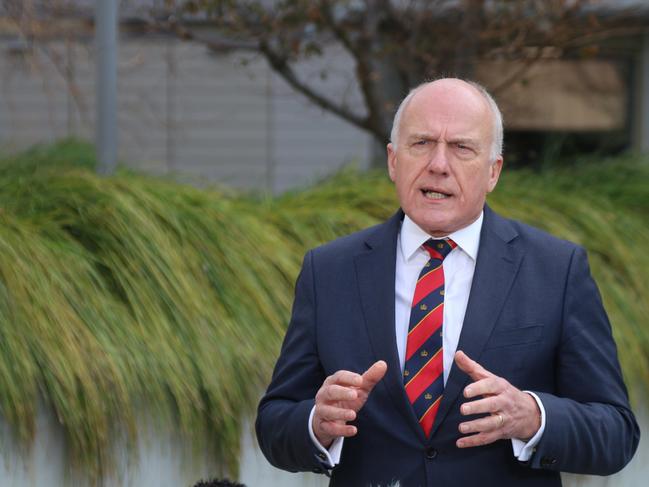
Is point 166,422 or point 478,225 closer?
point 478,225

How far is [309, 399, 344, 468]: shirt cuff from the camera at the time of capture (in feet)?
8.14

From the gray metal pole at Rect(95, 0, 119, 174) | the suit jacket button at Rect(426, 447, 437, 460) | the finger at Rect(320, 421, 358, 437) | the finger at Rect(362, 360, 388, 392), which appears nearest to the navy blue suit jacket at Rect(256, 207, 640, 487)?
the suit jacket button at Rect(426, 447, 437, 460)

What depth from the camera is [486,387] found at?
2205 millimetres

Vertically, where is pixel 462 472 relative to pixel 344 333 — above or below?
below

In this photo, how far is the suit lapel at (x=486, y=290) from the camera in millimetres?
2457

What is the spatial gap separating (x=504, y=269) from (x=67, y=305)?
7.11ft

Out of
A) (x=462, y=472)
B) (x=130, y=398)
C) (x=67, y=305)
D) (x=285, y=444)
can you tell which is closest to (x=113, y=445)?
(x=130, y=398)

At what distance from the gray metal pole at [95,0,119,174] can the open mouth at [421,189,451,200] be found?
345 cm

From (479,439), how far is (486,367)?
0.23 meters

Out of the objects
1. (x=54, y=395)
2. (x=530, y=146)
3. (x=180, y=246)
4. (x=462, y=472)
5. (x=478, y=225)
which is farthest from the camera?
(x=530, y=146)

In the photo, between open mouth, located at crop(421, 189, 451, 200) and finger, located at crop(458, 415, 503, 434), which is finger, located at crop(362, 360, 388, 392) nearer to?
finger, located at crop(458, 415, 503, 434)

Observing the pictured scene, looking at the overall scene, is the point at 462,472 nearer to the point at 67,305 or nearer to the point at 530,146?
the point at 67,305

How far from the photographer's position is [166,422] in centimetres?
420

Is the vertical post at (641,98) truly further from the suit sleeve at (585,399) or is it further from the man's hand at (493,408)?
the man's hand at (493,408)
